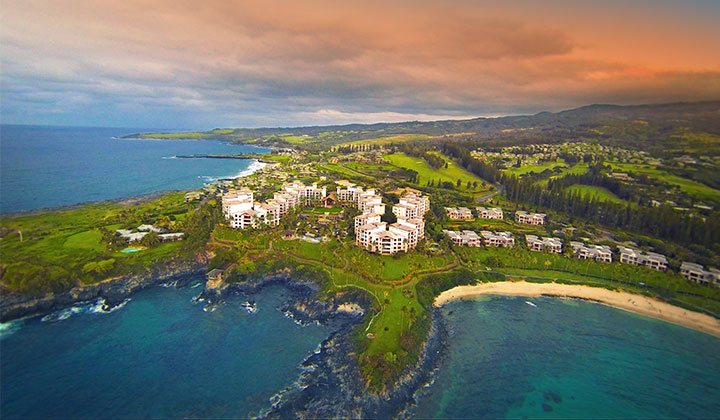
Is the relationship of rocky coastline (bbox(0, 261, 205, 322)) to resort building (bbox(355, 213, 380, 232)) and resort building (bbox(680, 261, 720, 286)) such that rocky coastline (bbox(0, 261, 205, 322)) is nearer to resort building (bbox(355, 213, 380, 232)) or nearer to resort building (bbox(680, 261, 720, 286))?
resort building (bbox(355, 213, 380, 232))

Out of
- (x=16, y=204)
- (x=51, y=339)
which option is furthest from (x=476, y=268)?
(x=16, y=204)

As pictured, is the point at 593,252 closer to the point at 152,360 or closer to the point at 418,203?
the point at 418,203

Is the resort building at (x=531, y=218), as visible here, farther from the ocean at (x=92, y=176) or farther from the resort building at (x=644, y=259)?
the ocean at (x=92, y=176)

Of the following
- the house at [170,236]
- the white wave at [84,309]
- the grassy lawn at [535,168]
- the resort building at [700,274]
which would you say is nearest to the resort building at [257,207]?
the house at [170,236]

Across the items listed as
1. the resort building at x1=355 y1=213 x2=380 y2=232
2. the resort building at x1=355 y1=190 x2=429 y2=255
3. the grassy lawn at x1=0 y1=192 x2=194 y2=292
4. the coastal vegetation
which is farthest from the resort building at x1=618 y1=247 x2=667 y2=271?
the grassy lawn at x1=0 y1=192 x2=194 y2=292

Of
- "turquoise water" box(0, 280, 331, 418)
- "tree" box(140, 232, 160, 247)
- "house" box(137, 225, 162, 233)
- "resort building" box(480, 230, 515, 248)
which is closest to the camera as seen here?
"turquoise water" box(0, 280, 331, 418)

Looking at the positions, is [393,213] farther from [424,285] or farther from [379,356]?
[379,356]

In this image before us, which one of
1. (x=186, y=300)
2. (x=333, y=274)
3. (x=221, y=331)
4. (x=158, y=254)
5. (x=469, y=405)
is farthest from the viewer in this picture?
(x=158, y=254)
